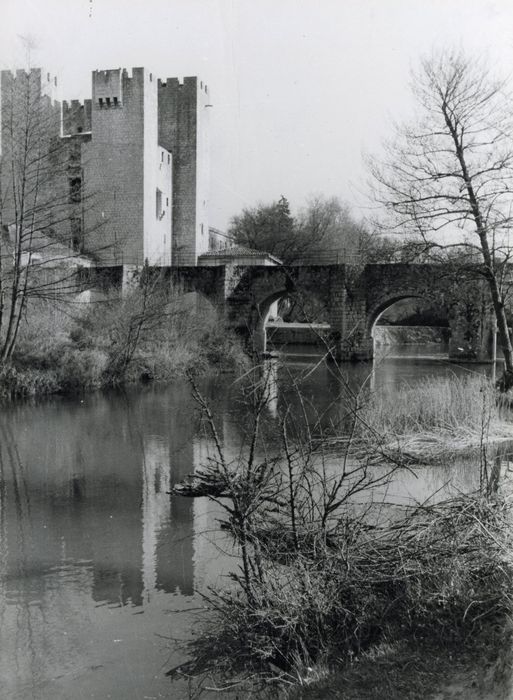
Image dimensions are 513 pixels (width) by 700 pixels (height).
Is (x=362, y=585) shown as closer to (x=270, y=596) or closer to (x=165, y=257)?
(x=270, y=596)

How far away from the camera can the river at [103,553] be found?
4.36 meters

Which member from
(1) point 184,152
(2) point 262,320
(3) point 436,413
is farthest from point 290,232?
(3) point 436,413

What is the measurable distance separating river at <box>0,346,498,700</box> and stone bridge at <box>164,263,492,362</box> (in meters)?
15.0

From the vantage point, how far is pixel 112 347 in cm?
1919

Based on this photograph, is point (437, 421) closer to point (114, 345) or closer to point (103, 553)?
point (103, 553)

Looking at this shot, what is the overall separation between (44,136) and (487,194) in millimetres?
9759

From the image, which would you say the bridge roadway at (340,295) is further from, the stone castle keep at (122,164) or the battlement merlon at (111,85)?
the battlement merlon at (111,85)

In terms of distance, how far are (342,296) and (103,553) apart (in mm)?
21627

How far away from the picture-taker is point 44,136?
54.2 feet

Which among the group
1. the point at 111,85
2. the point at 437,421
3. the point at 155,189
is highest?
the point at 111,85

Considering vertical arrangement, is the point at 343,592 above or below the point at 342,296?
below

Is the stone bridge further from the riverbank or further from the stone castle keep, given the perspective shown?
the stone castle keep

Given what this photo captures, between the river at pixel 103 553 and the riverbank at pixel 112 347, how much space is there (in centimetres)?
460

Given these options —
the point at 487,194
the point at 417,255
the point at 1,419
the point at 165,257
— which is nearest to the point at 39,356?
the point at 1,419
